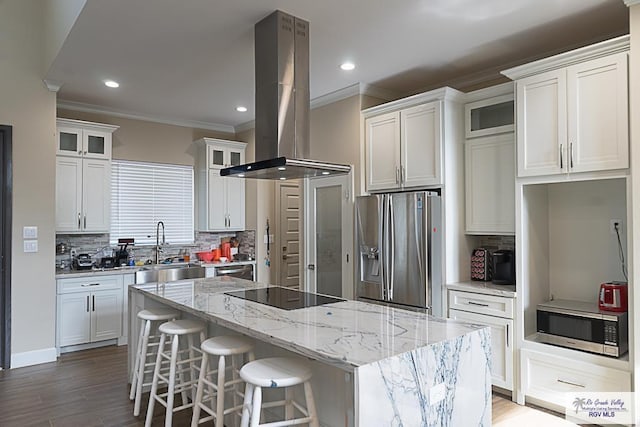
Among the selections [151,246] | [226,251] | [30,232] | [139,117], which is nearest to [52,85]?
[139,117]

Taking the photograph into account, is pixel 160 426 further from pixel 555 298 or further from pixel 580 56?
pixel 580 56

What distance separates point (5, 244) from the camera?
4.22 m

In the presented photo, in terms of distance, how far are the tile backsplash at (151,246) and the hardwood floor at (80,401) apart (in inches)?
55.2

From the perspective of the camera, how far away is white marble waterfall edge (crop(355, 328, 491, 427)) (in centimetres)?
160

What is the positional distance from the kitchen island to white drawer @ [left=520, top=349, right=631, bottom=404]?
4.19ft

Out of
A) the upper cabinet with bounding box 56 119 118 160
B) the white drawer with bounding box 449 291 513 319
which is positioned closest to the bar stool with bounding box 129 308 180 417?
the white drawer with bounding box 449 291 513 319

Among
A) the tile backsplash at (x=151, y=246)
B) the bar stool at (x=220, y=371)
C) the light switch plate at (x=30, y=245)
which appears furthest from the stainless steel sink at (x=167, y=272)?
the bar stool at (x=220, y=371)

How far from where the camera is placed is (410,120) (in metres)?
4.14

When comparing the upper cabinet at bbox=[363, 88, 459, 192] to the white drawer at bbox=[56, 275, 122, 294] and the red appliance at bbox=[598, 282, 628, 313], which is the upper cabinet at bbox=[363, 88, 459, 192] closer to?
the red appliance at bbox=[598, 282, 628, 313]

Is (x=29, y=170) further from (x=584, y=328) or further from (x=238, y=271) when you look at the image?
(x=584, y=328)

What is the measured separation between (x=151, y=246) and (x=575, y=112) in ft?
17.0

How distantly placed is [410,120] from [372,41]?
36.8 inches

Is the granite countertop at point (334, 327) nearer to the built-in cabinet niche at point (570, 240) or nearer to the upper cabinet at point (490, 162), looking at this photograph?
the built-in cabinet niche at point (570, 240)

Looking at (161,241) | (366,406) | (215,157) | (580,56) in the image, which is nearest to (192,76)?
(215,157)
